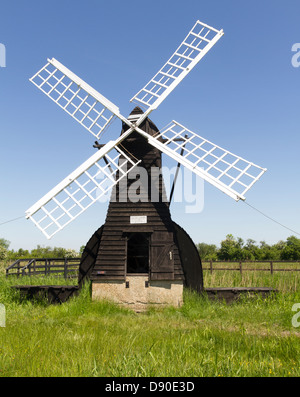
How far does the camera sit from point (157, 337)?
656cm

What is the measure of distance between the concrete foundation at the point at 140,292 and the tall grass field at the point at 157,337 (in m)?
0.26

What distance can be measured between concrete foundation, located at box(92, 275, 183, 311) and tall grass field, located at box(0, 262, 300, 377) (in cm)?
26

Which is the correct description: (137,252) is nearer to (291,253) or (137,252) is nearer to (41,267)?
(41,267)

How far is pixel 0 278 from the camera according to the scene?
12727 mm

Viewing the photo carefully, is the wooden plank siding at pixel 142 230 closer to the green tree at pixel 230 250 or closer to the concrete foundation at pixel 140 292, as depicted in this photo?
the concrete foundation at pixel 140 292

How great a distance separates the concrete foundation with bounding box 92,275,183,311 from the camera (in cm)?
1015

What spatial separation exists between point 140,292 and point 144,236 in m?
1.74

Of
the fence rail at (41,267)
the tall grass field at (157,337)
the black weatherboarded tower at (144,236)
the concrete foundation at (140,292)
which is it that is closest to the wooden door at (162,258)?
the black weatherboarded tower at (144,236)

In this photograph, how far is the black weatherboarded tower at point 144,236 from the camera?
1027cm

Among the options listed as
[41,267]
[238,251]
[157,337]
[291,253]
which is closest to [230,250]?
[238,251]

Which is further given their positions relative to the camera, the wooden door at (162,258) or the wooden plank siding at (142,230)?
the wooden plank siding at (142,230)

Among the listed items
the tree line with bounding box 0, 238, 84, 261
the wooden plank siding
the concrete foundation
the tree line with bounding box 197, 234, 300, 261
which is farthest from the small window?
the tree line with bounding box 197, 234, 300, 261

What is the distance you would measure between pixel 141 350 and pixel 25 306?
6.54 m

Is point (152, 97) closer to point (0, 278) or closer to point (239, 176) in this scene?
point (239, 176)
